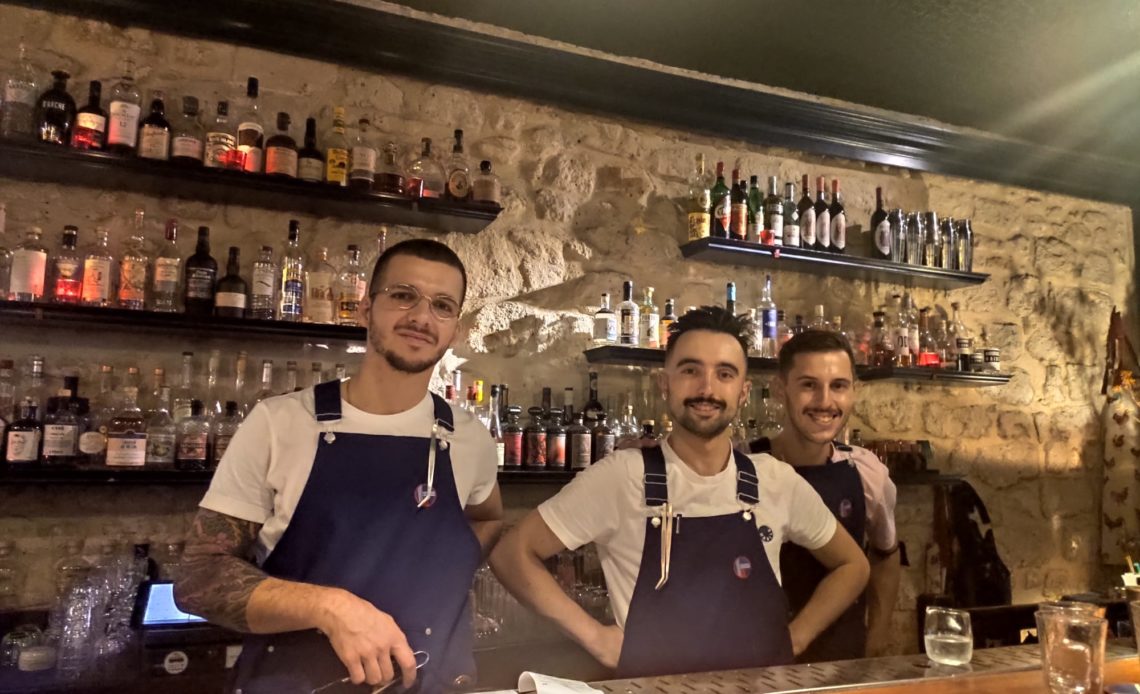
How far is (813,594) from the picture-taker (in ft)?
6.39

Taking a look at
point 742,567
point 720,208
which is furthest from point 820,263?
point 742,567

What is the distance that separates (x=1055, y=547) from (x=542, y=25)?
12.0 ft

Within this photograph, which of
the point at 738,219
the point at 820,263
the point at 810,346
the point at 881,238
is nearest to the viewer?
the point at 810,346

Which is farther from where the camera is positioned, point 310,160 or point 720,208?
point 720,208

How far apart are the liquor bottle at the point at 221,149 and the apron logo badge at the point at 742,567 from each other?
1988 millimetres

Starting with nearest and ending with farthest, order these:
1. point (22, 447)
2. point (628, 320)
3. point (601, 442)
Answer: point (22, 447)
point (601, 442)
point (628, 320)

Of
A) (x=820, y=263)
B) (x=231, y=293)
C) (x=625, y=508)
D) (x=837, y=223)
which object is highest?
(x=837, y=223)

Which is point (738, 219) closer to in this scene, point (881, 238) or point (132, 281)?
point (881, 238)

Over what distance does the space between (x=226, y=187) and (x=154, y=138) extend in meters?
→ 0.25

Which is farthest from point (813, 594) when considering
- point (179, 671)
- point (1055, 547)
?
point (1055, 547)

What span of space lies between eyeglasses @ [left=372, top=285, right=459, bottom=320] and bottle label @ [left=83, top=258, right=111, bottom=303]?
3.97 ft

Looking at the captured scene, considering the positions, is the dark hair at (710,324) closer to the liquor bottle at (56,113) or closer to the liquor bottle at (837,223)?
the liquor bottle at (837,223)

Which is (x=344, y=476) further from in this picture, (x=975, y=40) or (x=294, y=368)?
(x=975, y=40)

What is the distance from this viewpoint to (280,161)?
2557 millimetres
